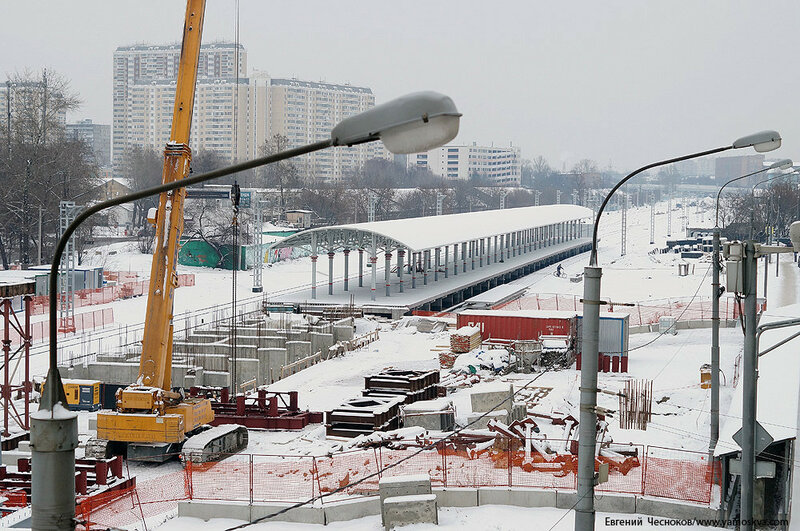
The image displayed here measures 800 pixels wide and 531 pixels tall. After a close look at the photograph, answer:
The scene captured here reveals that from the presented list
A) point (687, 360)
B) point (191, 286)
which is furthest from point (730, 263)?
point (191, 286)

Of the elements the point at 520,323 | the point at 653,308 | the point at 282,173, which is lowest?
the point at 653,308

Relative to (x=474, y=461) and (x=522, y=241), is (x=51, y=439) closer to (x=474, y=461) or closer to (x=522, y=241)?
(x=474, y=461)

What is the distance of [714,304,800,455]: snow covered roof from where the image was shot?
15.7m

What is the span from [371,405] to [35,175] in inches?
1930

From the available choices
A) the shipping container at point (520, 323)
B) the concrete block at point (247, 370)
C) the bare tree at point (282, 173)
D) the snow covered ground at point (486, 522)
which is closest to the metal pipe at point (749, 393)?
the snow covered ground at point (486, 522)

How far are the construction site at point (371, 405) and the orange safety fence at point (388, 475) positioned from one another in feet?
0.19

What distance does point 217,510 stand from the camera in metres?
16.5

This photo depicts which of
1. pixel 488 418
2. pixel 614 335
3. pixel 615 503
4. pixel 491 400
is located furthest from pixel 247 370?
pixel 615 503

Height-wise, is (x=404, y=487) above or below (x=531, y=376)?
above

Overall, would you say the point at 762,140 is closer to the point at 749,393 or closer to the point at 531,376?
the point at 749,393

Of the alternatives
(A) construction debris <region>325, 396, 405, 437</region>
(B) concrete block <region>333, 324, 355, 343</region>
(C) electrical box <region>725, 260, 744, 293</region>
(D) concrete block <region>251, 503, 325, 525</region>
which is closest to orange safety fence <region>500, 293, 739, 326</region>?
(B) concrete block <region>333, 324, 355, 343</region>

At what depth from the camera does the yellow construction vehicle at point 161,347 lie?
20703mm

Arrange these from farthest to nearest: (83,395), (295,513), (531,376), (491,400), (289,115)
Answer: (289,115), (531,376), (83,395), (491,400), (295,513)

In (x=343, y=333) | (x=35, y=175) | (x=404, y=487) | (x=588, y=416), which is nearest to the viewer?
(x=588, y=416)
